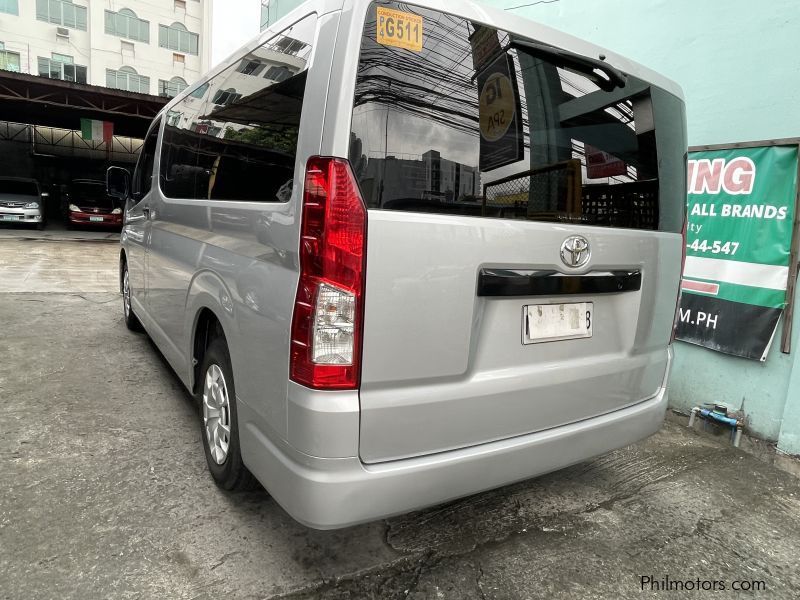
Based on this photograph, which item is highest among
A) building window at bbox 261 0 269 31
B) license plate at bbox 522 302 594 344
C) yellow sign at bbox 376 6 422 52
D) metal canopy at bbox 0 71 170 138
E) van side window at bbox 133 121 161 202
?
building window at bbox 261 0 269 31

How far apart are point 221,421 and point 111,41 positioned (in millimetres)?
34772

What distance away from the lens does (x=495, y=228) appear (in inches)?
66.8

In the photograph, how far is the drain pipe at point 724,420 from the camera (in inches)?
131

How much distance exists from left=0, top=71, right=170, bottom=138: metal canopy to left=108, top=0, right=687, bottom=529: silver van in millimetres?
17524

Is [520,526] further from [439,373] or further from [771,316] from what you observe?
[771,316]

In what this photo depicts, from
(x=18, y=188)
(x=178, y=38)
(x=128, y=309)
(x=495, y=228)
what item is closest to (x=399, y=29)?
(x=495, y=228)

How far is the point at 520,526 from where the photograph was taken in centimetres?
230

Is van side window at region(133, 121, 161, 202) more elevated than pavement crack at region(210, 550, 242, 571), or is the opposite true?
van side window at region(133, 121, 161, 202)

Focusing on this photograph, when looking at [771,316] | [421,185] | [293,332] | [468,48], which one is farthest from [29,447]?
[771,316]

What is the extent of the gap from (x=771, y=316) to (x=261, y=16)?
527 inches

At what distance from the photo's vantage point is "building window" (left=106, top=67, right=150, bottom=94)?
1168 inches

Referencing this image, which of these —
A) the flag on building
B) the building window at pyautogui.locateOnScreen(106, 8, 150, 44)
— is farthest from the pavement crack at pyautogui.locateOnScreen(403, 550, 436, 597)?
the building window at pyautogui.locateOnScreen(106, 8, 150, 44)

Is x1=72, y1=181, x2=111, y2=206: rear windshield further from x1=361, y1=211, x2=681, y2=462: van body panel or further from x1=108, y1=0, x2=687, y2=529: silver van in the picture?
x1=361, y1=211, x2=681, y2=462: van body panel

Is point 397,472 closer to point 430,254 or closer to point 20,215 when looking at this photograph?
point 430,254
